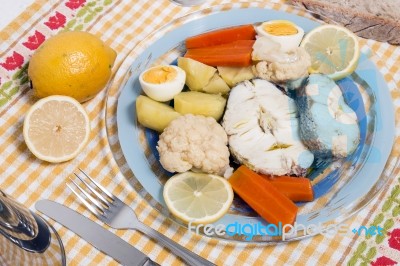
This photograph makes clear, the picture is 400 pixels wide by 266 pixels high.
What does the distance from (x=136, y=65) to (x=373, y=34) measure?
76 centimetres

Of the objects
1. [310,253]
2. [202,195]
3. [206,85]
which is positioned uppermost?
[206,85]

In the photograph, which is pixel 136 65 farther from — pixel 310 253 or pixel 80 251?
pixel 310 253

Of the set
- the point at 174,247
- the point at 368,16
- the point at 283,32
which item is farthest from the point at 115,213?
the point at 368,16

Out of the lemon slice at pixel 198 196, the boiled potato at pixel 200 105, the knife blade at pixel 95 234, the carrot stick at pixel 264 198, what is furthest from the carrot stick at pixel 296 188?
the knife blade at pixel 95 234

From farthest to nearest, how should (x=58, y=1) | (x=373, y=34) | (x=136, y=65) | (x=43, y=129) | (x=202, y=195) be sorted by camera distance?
(x=58, y=1)
(x=373, y=34)
(x=136, y=65)
(x=43, y=129)
(x=202, y=195)

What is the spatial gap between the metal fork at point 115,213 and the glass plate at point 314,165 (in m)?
0.06

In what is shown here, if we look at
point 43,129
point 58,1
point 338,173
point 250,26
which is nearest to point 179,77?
point 250,26

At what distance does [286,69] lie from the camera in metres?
1.50

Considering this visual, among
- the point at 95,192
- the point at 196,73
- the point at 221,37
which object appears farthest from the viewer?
the point at 221,37

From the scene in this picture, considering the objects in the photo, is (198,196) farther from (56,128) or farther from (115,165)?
(56,128)

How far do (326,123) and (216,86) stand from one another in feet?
1.09

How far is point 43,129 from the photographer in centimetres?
149

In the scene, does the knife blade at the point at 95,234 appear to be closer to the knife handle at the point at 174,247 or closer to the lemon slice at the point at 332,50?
the knife handle at the point at 174,247

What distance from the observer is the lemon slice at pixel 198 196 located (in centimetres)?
131
